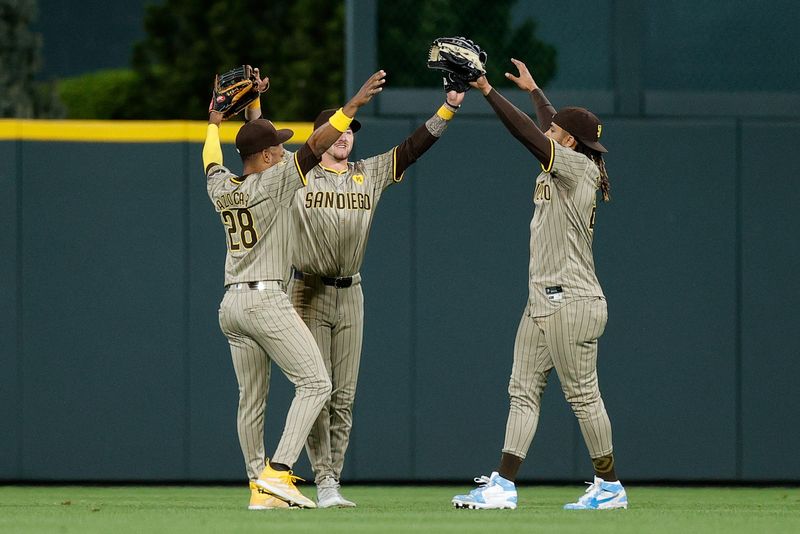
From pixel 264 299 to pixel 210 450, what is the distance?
2573mm

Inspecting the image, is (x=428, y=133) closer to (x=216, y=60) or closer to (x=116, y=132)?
(x=116, y=132)

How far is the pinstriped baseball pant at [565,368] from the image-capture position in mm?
6223

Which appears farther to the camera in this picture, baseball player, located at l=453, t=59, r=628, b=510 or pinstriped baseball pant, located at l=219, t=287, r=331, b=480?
baseball player, located at l=453, t=59, r=628, b=510

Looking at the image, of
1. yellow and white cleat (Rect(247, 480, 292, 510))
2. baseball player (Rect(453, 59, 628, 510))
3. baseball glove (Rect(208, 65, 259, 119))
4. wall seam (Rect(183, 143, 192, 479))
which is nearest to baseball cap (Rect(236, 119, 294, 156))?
baseball glove (Rect(208, 65, 259, 119))

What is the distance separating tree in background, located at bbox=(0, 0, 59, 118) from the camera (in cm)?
1552

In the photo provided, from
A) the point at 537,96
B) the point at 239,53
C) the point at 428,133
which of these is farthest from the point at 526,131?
the point at 239,53

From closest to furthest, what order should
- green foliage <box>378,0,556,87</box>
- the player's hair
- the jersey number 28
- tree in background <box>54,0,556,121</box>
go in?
the jersey number 28
the player's hair
green foliage <box>378,0,556,87</box>
tree in background <box>54,0,556,121</box>

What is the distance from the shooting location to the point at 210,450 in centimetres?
845

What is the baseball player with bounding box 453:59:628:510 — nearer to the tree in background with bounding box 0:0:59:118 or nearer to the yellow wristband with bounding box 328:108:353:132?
the yellow wristband with bounding box 328:108:353:132

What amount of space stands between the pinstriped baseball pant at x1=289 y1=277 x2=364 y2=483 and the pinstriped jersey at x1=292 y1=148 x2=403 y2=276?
0.41 feet

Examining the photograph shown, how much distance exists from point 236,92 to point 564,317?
1.96 meters

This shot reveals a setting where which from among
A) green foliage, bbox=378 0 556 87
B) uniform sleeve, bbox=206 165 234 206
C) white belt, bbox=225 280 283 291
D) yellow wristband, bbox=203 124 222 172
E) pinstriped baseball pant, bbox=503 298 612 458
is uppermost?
green foliage, bbox=378 0 556 87

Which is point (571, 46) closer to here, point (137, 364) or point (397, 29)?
point (397, 29)

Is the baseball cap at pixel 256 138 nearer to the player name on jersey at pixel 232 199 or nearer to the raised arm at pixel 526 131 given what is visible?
the player name on jersey at pixel 232 199
